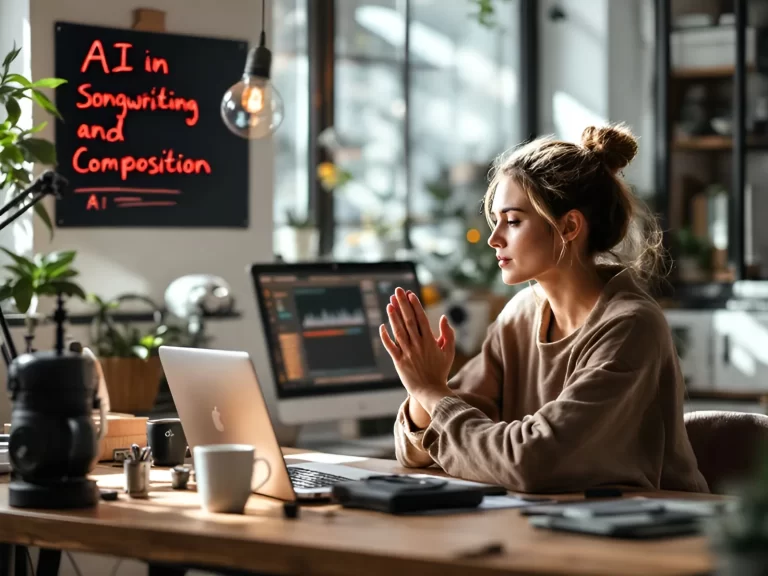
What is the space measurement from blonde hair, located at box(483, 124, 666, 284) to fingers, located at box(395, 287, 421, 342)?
0.31 m

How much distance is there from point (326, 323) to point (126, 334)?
0.61 m

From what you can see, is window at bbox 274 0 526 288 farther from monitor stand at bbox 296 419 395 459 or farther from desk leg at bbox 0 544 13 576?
desk leg at bbox 0 544 13 576

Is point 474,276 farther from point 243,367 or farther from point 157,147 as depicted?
point 243,367

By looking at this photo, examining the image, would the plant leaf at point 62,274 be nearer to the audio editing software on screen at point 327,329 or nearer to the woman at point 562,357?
the audio editing software on screen at point 327,329

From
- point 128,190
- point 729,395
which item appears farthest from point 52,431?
point 729,395

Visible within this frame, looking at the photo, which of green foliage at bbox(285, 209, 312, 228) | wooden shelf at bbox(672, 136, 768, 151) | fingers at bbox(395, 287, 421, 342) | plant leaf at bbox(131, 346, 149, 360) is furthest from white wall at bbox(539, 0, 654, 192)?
fingers at bbox(395, 287, 421, 342)

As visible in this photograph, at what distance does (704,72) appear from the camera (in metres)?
5.13

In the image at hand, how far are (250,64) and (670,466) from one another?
1.43 metres

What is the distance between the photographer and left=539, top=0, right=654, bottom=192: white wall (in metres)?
5.39

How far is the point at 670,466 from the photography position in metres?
2.22

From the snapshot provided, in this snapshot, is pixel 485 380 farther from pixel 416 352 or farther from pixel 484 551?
pixel 484 551

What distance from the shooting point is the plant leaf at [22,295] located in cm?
283

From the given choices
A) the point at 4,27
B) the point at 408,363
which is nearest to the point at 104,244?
the point at 4,27

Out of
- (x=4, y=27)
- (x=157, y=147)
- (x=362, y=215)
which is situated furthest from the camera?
(x=362, y=215)
